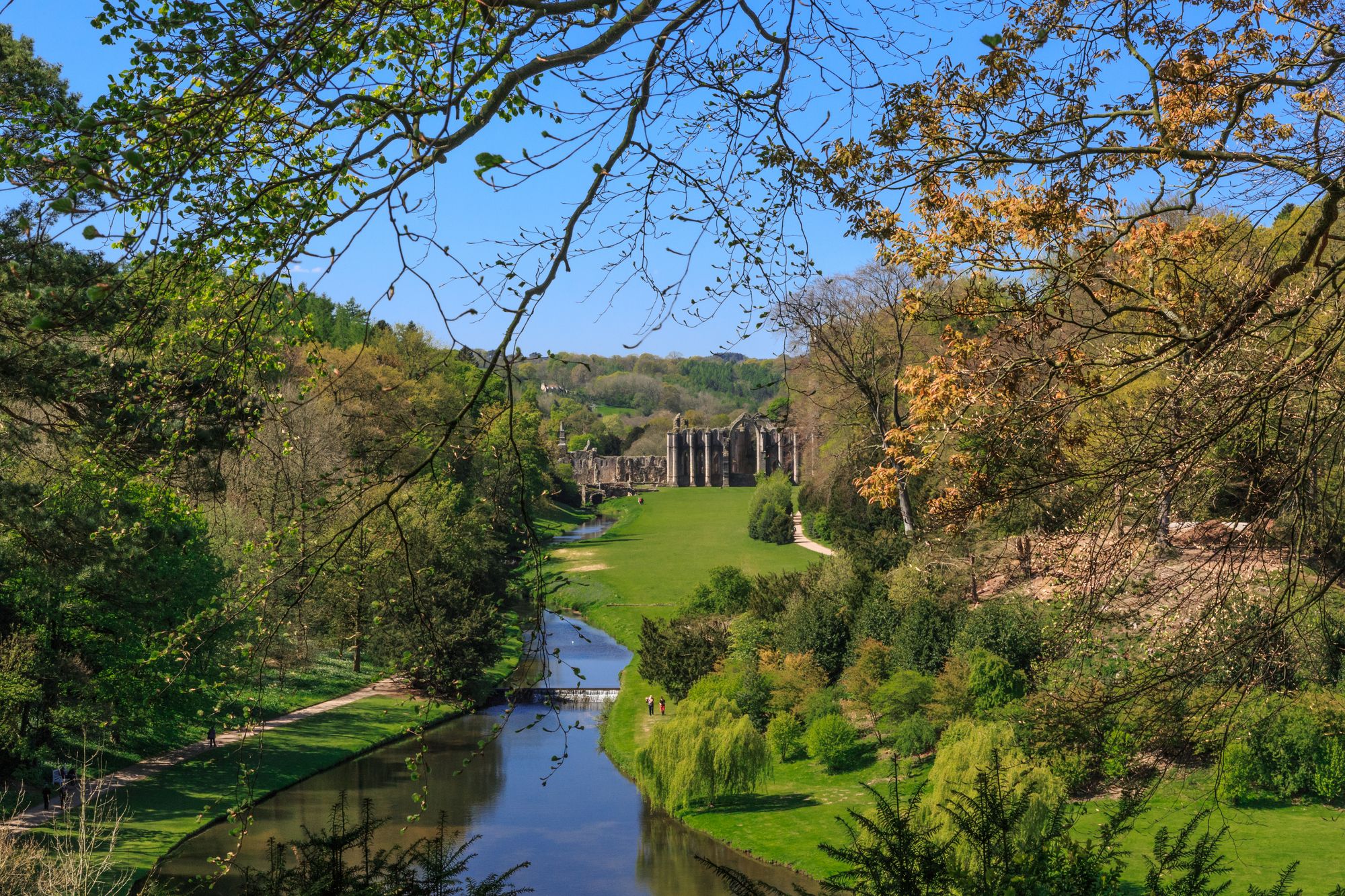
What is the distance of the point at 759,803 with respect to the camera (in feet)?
70.0

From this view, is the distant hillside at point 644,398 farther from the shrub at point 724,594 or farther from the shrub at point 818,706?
the shrub at point 818,706

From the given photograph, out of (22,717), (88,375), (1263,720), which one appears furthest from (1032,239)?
(22,717)

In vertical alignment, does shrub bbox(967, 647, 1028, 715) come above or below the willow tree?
below

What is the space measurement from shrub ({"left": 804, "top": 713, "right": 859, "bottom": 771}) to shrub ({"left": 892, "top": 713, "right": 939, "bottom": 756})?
124 cm

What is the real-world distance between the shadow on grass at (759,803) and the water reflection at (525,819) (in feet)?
2.97

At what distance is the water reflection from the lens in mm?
17875

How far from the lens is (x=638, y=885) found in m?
17.7

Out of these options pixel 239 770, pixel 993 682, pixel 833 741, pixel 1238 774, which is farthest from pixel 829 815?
pixel 239 770

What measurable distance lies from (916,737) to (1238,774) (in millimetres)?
5589

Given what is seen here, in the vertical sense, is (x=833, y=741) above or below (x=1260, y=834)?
above

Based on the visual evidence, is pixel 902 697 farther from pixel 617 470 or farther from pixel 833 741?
pixel 617 470

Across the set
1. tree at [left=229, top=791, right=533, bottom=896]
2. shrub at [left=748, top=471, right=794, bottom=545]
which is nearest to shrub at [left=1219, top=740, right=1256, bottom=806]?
tree at [left=229, top=791, right=533, bottom=896]

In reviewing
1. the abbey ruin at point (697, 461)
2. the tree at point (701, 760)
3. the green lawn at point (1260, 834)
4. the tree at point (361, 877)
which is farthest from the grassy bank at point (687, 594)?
the abbey ruin at point (697, 461)

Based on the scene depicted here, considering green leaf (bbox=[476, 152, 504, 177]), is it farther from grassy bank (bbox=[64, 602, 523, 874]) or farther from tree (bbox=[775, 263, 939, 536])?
tree (bbox=[775, 263, 939, 536])
